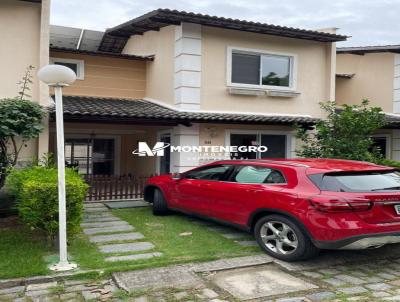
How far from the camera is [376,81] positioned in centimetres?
1488

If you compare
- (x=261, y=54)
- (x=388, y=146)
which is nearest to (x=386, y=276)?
(x=261, y=54)

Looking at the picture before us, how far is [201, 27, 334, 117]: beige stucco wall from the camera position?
11.3 metres

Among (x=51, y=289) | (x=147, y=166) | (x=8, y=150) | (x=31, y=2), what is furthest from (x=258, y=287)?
(x=147, y=166)

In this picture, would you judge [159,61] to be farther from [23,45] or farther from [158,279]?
[158,279]

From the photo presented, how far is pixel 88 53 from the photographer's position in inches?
482

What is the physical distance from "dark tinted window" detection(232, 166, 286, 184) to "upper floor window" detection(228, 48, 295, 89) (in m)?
5.27

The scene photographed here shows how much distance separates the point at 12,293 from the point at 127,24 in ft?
32.0

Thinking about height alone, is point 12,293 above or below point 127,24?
below

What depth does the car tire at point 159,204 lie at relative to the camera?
28.3ft

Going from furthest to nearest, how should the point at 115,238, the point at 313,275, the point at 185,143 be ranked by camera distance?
the point at 185,143
the point at 115,238
the point at 313,275

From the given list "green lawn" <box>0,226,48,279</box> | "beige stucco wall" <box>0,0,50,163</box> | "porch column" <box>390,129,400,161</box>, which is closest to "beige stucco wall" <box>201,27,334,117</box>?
"porch column" <box>390,129,400,161</box>

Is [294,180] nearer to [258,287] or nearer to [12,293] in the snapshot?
[258,287]

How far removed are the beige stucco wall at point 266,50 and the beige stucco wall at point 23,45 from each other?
426 centimetres

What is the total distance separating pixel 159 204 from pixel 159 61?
5.44 m
